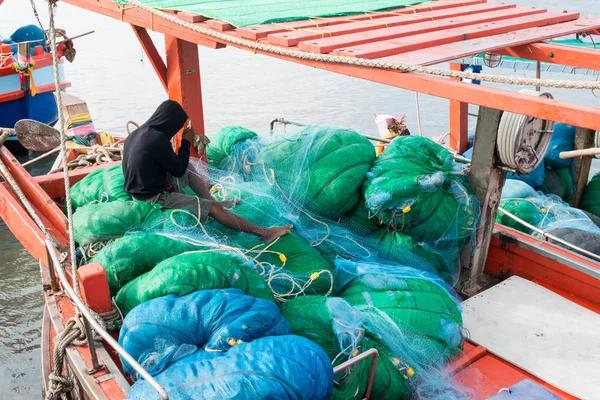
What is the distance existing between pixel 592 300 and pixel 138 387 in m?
3.44

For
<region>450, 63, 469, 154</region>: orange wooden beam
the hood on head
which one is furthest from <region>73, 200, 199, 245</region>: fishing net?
<region>450, 63, 469, 154</region>: orange wooden beam

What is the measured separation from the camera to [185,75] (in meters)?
5.14

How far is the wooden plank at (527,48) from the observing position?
12.3 ft

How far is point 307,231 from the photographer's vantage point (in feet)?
14.8

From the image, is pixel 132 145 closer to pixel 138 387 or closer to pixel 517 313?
pixel 138 387

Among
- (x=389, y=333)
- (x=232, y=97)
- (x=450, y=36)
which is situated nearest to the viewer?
(x=389, y=333)

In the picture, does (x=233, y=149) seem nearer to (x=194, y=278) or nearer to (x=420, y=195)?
(x=420, y=195)

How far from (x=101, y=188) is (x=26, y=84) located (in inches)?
447

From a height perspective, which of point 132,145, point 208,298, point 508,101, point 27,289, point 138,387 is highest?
point 508,101

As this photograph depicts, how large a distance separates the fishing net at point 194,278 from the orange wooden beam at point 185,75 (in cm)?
198

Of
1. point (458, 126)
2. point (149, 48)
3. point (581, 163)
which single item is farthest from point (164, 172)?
point (581, 163)

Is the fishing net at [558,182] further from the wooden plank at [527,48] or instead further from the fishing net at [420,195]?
the fishing net at [420,195]

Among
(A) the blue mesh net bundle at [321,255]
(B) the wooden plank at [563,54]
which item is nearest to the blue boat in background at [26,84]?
(A) the blue mesh net bundle at [321,255]

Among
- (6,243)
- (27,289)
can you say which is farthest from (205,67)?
(27,289)
